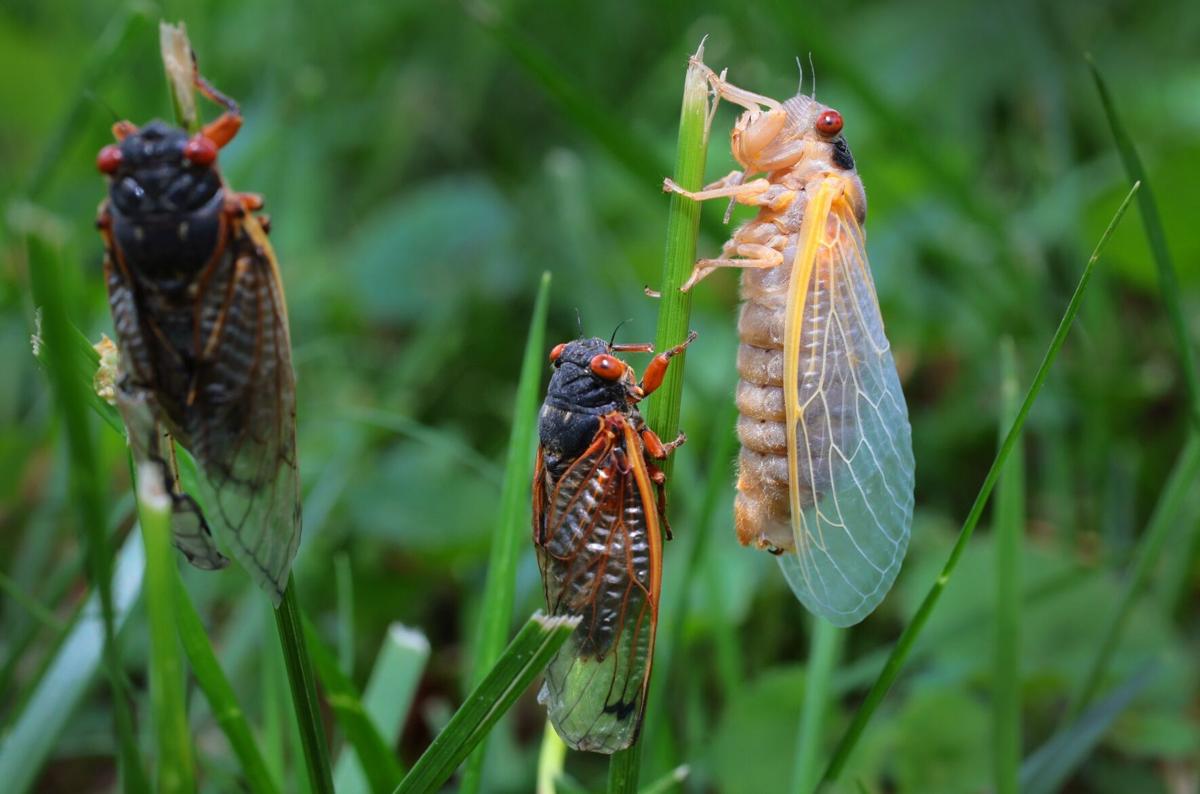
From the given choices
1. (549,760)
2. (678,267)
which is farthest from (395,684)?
(678,267)

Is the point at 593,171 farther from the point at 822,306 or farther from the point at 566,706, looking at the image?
the point at 566,706

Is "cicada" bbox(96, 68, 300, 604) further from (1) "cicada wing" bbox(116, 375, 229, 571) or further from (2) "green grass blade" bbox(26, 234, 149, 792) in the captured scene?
(2) "green grass blade" bbox(26, 234, 149, 792)

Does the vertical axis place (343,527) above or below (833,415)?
below

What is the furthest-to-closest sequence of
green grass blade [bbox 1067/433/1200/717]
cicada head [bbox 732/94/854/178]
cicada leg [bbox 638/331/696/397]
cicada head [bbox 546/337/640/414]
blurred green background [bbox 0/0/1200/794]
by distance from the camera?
1. blurred green background [bbox 0/0/1200/794]
2. green grass blade [bbox 1067/433/1200/717]
3. cicada head [bbox 732/94/854/178]
4. cicada head [bbox 546/337/640/414]
5. cicada leg [bbox 638/331/696/397]

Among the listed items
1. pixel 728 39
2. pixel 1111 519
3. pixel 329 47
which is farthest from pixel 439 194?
pixel 1111 519

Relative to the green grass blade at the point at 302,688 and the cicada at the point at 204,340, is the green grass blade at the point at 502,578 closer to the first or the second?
the green grass blade at the point at 302,688

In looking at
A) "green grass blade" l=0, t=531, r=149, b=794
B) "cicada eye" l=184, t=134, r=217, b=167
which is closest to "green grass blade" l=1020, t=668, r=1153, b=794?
"green grass blade" l=0, t=531, r=149, b=794

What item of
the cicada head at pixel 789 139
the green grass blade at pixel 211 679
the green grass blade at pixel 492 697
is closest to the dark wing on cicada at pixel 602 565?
the green grass blade at pixel 492 697
